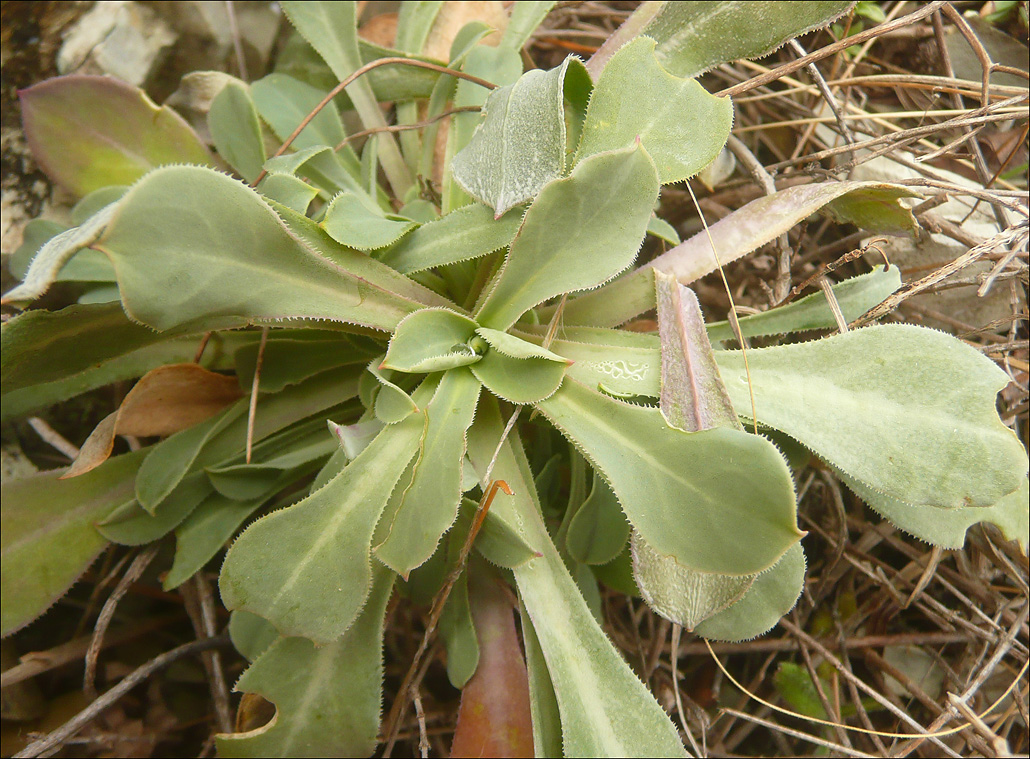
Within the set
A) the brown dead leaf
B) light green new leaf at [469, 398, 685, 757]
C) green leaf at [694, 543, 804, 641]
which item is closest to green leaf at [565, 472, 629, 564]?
light green new leaf at [469, 398, 685, 757]

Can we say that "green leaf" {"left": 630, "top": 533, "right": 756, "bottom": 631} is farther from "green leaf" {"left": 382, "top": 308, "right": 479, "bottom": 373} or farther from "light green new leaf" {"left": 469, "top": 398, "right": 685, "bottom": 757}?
"green leaf" {"left": 382, "top": 308, "right": 479, "bottom": 373}

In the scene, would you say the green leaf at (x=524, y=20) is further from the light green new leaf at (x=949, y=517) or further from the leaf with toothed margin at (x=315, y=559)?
the light green new leaf at (x=949, y=517)

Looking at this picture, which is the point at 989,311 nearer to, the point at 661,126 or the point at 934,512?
the point at 934,512

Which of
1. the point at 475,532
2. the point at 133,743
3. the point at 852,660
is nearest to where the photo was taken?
the point at 475,532

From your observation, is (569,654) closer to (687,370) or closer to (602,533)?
(602,533)

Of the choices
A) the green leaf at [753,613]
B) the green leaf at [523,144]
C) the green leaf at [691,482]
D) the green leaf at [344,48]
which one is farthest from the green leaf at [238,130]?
the green leaf at [753,613]

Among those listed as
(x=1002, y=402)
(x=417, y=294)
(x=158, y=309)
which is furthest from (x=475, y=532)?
(x=1002, y=402)
